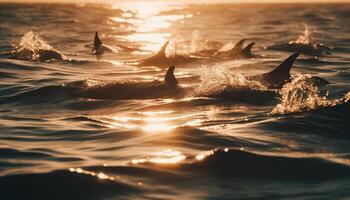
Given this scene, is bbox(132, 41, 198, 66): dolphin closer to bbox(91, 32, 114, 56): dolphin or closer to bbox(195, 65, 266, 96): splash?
bbox(91, 32, 114, 56): dolphin

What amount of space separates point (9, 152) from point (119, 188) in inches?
100

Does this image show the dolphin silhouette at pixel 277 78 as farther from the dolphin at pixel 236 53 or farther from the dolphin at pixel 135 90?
the dolphin at pixel 236 53

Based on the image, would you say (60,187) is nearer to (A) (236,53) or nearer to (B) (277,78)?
(B) (277,78)

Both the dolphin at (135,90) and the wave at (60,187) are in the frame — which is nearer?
the wave at (60,187)

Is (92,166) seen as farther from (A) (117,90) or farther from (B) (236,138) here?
(A) (117,90)

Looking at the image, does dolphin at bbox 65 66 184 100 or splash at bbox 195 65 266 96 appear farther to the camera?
splash at bbox 195 65 266 96

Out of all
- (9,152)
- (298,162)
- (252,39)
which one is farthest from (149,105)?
(252,39)

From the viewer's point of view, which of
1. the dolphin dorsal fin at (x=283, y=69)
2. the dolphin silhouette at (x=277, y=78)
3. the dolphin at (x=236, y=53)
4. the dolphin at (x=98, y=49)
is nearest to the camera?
the dolphin silhouette at (x=277, y=78)

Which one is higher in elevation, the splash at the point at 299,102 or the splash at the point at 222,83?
the splash at the point at 222,83

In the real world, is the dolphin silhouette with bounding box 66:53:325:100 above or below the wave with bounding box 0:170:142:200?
above

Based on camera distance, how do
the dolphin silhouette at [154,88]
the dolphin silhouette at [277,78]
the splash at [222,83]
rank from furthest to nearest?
the dolphin silhouette at [277,78] → the splash at [222,83] → the dolphin silhouette at [154,88]

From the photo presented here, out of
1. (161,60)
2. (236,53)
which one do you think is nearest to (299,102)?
(161,60)

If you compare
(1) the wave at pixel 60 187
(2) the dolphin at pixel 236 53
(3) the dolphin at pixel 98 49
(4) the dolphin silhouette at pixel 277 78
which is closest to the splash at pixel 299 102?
(4) the dolphin silhouette at pixel 277 78

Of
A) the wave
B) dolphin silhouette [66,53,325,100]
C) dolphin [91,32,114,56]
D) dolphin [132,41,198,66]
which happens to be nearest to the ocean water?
the wave
